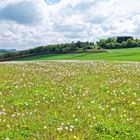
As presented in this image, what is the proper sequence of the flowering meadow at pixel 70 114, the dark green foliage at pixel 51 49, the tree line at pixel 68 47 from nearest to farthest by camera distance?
1. the flowering meadow at pixel 70 114
2. the dark green foliage at pixel 51 49
3. the tree line at pixel 68 47

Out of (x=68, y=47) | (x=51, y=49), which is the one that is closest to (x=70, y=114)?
(x=51, y=49)

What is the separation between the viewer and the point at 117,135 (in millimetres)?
9148

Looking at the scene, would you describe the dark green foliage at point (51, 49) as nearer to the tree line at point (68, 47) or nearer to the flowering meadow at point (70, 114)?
the tree line at point (68, 47)

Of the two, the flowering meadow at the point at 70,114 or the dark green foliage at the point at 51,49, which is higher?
the flowering meadow at the point at 70,114

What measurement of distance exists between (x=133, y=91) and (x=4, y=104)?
6482mm

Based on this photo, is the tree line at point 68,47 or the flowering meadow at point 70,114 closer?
the flowering meadow at point 70,114

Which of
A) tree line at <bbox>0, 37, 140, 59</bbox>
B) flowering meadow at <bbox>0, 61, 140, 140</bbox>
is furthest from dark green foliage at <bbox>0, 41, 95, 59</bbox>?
flowering meadow at <bbox>0, 61, 140, 140</bbox>

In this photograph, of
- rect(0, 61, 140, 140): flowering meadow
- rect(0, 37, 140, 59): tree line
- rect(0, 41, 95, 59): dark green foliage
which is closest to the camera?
rect(0, 61, 140, 140): flowering meadow

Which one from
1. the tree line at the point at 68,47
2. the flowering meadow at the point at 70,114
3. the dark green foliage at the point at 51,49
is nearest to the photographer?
the flowering meadow at the point at 70,114

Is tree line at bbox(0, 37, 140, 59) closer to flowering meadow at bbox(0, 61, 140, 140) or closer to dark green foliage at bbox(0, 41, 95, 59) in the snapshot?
dark green foliage at bbox(0, 41, 95, 59)

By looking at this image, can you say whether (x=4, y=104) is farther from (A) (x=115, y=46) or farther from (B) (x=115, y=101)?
(A) (x=115, y=46)

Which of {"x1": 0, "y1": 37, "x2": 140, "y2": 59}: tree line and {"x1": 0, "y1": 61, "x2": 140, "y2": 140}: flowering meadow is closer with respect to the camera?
{"x1": 0, "y1": 61, "x2": 140, "y2": 140}: flowering meadow

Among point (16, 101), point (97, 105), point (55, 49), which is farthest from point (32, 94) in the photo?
point (55, 49)

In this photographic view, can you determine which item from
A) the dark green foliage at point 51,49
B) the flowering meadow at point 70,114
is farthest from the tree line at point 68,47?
the flowering meadow at point 70,114
